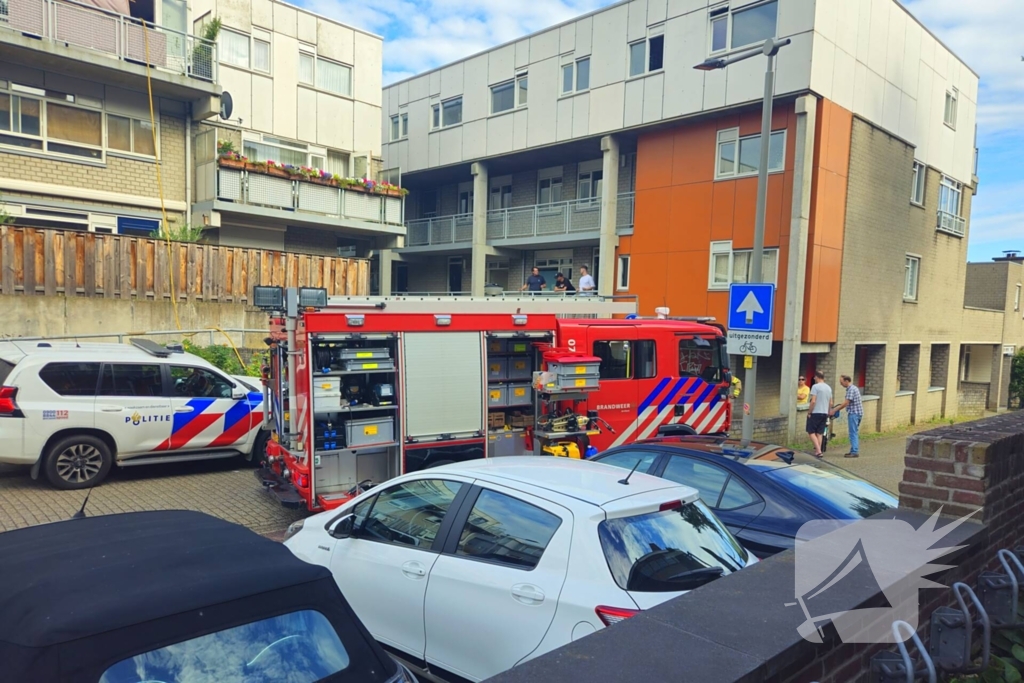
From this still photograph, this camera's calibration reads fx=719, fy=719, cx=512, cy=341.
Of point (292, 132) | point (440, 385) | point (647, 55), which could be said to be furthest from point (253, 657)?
point (647, 55)

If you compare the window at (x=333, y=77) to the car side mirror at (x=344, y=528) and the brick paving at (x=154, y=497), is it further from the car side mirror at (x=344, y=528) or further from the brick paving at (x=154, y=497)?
the car side mirror at (x=344, y=528)

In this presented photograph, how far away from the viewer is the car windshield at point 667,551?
3883 millimetres

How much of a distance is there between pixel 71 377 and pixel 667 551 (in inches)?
338

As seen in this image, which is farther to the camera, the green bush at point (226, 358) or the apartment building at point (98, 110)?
the apartment building at point (98, 110)

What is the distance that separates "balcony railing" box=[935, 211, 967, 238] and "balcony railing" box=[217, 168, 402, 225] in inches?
727

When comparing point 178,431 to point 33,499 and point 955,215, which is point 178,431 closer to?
point 33,499

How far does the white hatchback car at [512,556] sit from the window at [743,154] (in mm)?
16231

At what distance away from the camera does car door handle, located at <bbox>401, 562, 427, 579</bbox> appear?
4.55 metres

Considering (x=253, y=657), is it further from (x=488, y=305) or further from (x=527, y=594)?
(x=488, y=305)

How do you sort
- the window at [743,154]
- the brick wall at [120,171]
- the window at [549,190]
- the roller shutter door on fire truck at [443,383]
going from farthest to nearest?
the window at [549,190] → the window at [743,154] → the brick wall at [120,171] → the roller shutter door on fire truck at [443,383]

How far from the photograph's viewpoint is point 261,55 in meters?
21.1

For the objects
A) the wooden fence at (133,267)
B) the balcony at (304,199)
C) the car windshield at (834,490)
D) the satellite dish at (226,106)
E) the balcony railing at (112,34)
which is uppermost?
the balcony railing at (112,34)

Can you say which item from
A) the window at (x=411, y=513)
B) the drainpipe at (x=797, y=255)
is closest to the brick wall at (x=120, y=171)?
the drainpipe at (x=797, y=255)

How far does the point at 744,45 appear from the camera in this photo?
1936cm
